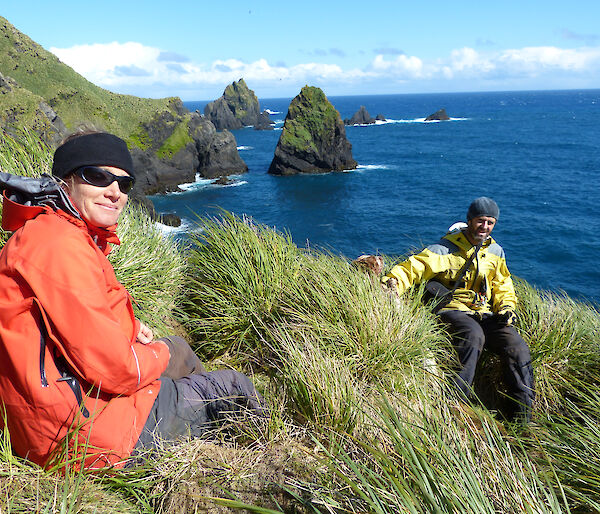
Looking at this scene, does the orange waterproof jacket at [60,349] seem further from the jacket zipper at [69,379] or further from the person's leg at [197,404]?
the person's leg at [197,404]

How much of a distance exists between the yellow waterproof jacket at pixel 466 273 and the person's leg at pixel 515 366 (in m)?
0.42

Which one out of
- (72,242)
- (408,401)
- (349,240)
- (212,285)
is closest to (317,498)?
(408,401)

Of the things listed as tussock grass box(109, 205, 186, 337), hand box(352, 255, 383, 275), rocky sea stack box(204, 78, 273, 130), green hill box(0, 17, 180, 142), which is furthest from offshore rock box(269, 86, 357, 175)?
rocky sea stack box(204, 78, 273, 130)

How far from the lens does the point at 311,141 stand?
67.9m

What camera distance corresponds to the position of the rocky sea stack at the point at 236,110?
14800cm

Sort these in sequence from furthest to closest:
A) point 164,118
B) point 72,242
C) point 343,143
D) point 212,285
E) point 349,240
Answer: point 343,143 → point 164,118 → point 349,240 → point 212,285 → point 72,242

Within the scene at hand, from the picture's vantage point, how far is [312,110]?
7019cm

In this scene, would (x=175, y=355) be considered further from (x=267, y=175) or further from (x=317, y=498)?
(x=267, y=175)

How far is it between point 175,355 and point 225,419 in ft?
2.20

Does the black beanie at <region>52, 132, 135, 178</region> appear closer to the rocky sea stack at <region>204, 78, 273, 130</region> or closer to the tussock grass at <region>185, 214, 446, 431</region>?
the tussock grass at <region>185, 214, 446, 431</region>

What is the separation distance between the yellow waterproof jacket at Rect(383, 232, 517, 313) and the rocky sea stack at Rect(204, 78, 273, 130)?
145 m

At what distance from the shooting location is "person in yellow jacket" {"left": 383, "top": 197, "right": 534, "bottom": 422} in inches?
180

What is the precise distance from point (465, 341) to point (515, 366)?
0.53 meters

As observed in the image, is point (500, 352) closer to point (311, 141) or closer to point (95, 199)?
point (95, 199)
